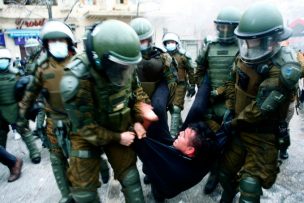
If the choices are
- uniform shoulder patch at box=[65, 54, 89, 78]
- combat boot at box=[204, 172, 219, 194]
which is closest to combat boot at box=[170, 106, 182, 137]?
combat boot at box=[204, 172, 219, 194]

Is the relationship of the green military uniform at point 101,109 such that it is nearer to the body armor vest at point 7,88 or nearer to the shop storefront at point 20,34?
the body armor vest at point 7,88

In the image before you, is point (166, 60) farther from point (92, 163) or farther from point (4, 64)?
point (4, 64)

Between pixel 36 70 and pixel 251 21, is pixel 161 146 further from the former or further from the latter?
pixel 36 70

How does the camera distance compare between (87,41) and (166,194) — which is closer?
(87,41)

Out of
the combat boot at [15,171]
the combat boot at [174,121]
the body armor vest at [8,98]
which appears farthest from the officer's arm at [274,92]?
the body armor vest at [8,98]

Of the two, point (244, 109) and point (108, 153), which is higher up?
point (244, 109)

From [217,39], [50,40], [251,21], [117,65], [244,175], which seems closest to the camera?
[117,65]

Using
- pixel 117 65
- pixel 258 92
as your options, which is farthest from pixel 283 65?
pixel 117 65

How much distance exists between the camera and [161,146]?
8.68 feet

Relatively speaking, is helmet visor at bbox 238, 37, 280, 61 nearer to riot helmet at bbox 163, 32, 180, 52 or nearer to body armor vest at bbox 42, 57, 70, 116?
body armor vest at bbox 42, 57, 70, 116

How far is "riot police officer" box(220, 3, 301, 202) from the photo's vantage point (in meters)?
2.20

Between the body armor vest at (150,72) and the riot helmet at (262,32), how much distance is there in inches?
53.5

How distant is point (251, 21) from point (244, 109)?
0.68m

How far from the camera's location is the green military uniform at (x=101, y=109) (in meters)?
2.05
